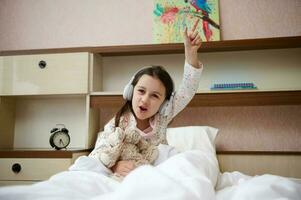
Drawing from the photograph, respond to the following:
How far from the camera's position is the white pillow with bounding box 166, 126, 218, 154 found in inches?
56.4

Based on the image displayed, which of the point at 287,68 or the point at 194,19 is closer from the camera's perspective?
the point at 287,68

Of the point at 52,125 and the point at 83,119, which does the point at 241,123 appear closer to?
the point at 83,119

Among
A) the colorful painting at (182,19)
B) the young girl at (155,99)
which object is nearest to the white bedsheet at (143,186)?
the young girl at (155,99)

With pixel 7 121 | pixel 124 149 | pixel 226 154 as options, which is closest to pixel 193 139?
pixel 226 154

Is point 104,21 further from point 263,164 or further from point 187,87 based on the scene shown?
point 263,164

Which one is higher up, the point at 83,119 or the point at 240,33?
the point at 240,33

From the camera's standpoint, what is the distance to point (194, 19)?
5.78 ft

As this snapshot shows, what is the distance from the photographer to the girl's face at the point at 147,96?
1.02 metres

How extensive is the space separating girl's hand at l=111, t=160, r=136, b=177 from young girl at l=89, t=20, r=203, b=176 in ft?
0.39

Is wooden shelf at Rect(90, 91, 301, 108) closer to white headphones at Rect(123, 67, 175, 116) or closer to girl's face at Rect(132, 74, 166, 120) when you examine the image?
white headphones at Rect(123, 67, 175, 116)

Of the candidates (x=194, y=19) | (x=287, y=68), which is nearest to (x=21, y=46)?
(x=194, y=19)

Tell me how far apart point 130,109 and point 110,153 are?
0.30 meters

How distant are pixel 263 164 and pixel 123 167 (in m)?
0.95

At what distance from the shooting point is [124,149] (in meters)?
0.90
